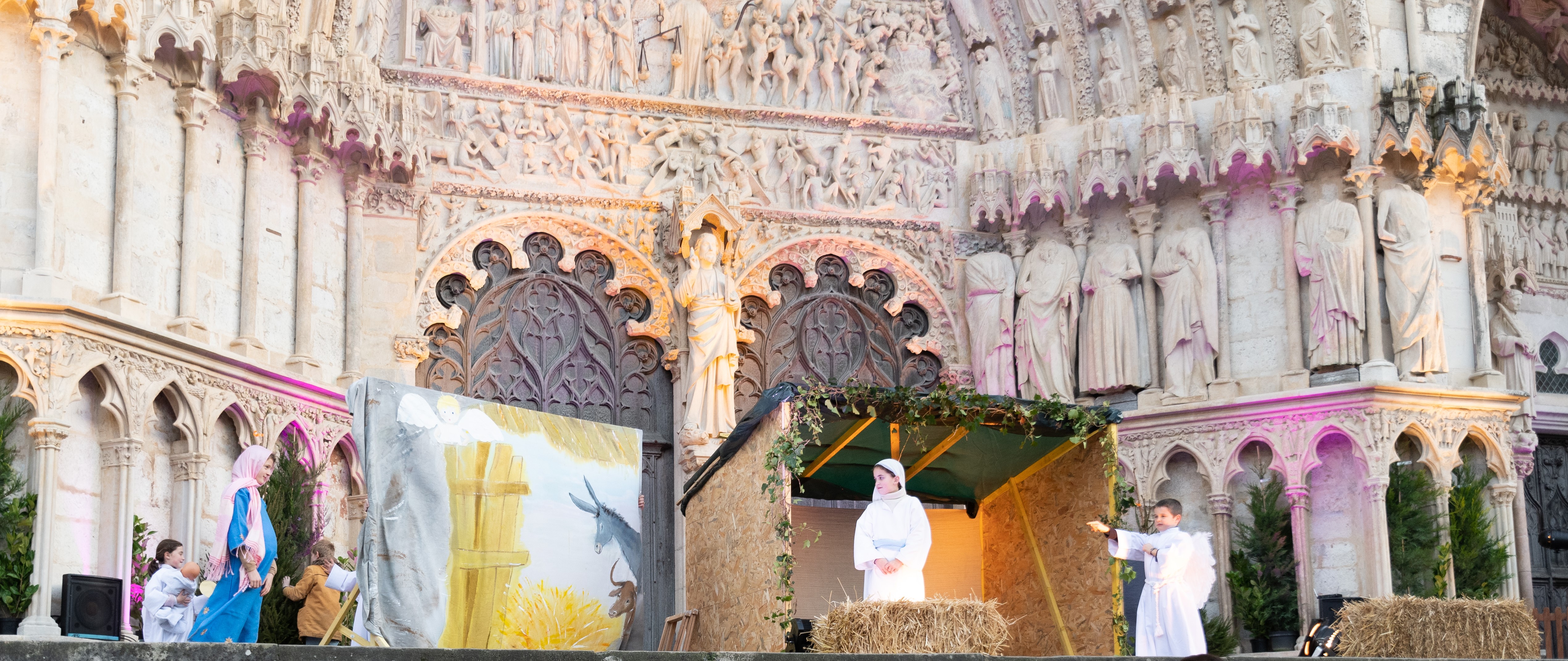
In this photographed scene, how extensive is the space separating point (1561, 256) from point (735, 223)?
9302mm

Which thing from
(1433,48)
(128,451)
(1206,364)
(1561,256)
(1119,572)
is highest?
(1433,48)

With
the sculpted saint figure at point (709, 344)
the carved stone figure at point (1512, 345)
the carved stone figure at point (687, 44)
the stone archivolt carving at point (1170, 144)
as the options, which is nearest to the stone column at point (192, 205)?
the sculpted saint figure at point (709, 344)

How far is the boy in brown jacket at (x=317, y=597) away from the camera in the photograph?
35.3ft

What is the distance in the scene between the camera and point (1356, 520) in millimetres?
14906

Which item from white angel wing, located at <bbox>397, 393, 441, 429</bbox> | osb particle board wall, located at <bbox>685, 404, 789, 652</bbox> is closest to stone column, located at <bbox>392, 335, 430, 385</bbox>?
osb particle board wall, located at <bbox>685, 404, 789, 652</bbox>

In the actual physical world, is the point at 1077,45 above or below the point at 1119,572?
above

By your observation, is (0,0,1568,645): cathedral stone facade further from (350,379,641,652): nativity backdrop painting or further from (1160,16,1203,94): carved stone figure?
(350,379,641,652): nativity backdrop painting

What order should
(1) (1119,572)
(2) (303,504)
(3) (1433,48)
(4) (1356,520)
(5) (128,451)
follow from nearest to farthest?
1. (1) (1119,572)
2. (5) (128,451)
3. (2) (303,504)
4. (4) (1356,520)
5. (3) (1433,48)

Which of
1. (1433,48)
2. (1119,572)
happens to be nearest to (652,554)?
(1119,572)

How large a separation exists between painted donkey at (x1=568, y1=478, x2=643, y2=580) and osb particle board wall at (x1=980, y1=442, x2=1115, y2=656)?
→ 9.09 ft

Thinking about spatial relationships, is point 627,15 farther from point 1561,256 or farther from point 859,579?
point 1561,256

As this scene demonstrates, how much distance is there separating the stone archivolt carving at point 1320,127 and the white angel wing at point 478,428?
29.5ft

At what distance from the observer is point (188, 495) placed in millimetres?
12359

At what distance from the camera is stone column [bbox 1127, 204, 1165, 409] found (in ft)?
53.0
